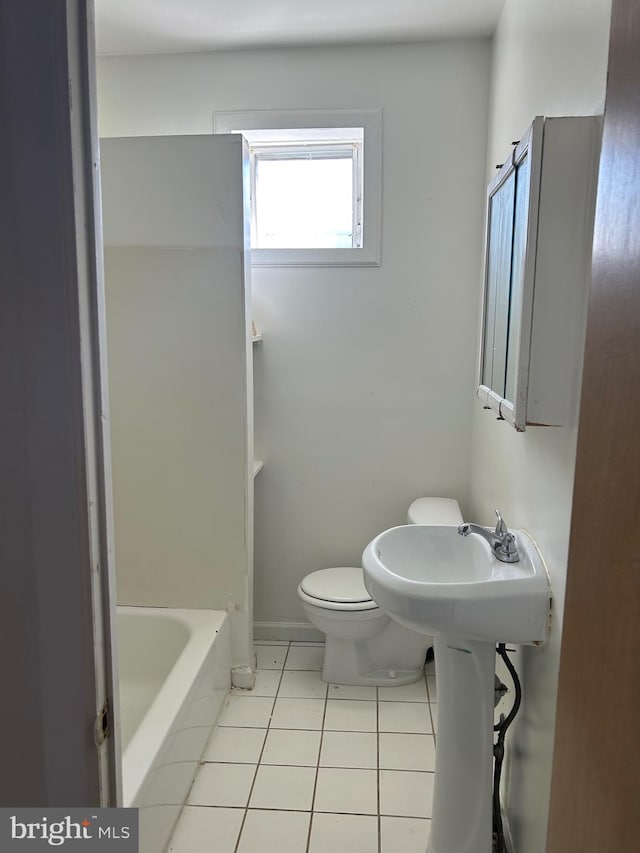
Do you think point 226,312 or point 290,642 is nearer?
point 226,312

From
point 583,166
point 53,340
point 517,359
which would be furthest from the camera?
point 517,359

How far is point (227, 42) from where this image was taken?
2492mm

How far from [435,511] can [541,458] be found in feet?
3.57

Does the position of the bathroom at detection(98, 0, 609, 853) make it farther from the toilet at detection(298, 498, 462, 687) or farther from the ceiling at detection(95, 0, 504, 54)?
the toilet at detection(298, 498, 462, 687)

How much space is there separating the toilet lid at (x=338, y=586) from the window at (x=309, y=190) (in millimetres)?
1356

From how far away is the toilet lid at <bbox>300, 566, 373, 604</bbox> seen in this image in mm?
2490

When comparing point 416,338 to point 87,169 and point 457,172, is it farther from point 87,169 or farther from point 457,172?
point 87,169

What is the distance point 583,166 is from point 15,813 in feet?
4.84

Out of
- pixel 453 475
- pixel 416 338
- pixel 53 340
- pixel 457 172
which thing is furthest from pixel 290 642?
pixel 53 340

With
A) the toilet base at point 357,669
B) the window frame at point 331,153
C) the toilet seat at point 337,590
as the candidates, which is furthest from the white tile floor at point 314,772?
the window frame at point 331,153

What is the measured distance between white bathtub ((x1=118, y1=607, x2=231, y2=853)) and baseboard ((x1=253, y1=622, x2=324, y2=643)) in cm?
45

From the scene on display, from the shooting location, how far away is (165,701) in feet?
6.22

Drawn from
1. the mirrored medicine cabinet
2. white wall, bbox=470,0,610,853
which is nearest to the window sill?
white wall, bbox=470,0,610,853

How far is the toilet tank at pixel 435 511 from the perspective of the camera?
2.46 metres
